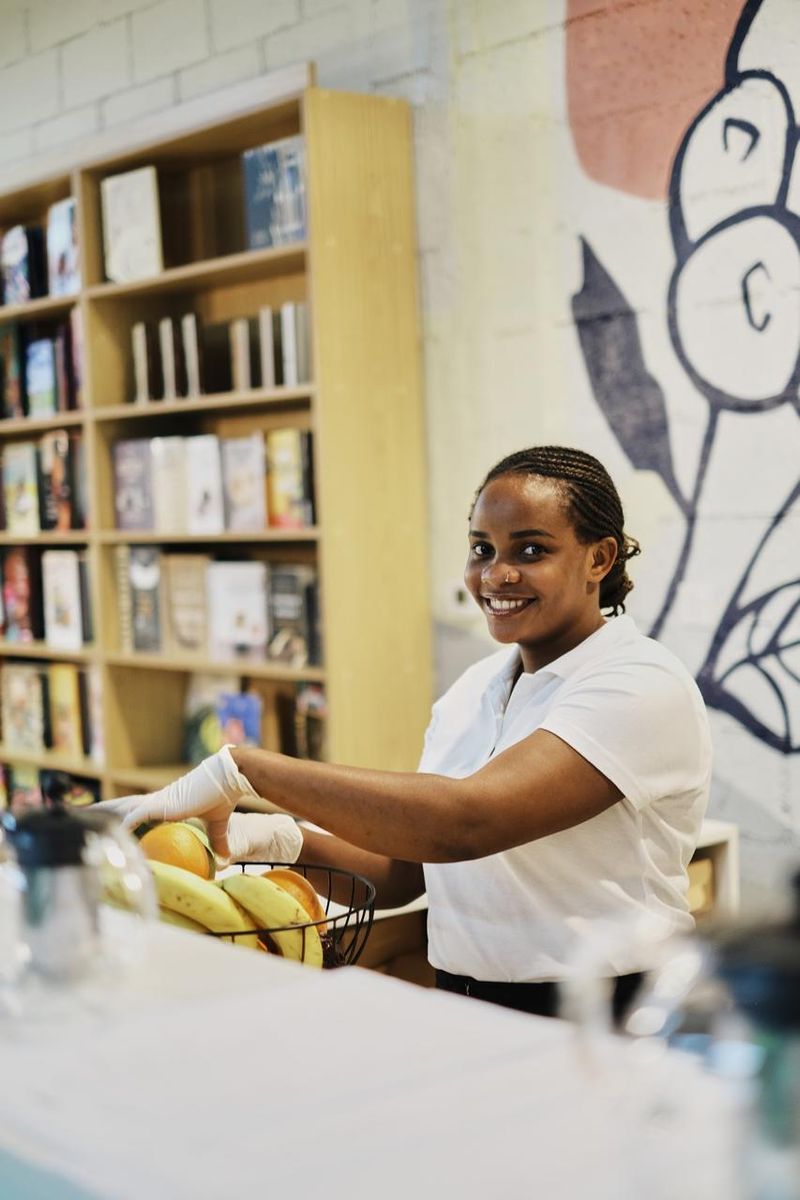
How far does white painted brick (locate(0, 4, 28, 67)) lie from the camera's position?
14.4 ft

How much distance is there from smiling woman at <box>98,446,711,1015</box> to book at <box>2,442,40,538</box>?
8.16ft

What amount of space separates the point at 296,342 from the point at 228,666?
774mm

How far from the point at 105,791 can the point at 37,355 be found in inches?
48.0

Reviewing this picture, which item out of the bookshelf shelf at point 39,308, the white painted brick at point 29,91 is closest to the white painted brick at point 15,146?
the white painted brick at point 29,91

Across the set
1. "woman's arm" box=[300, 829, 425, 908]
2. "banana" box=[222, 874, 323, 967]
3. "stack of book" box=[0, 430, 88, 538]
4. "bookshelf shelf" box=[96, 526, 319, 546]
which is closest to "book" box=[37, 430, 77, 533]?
"stack of book" box=[0, 430, 88, 538]

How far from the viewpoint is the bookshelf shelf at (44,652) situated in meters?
3.95

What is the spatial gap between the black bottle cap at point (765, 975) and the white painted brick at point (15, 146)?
167 inches

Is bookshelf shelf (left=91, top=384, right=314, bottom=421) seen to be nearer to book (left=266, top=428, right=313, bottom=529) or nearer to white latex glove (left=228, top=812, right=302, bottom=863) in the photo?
book (left=266, top=428, right=313, bottom=529)

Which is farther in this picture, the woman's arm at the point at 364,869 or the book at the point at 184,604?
the book at the point at 184,604

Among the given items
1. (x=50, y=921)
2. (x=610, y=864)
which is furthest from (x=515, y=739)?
(x=50, y=921)

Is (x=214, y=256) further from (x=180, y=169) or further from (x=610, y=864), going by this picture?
(x=610, y=864)

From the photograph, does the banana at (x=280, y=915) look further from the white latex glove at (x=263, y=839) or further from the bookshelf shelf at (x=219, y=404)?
the bookshelf shelf at (x=219, y=404)

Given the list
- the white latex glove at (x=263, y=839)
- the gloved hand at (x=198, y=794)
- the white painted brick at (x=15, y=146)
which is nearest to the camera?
the gloved hand at (x=198, y=794)

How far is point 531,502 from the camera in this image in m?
1.85
